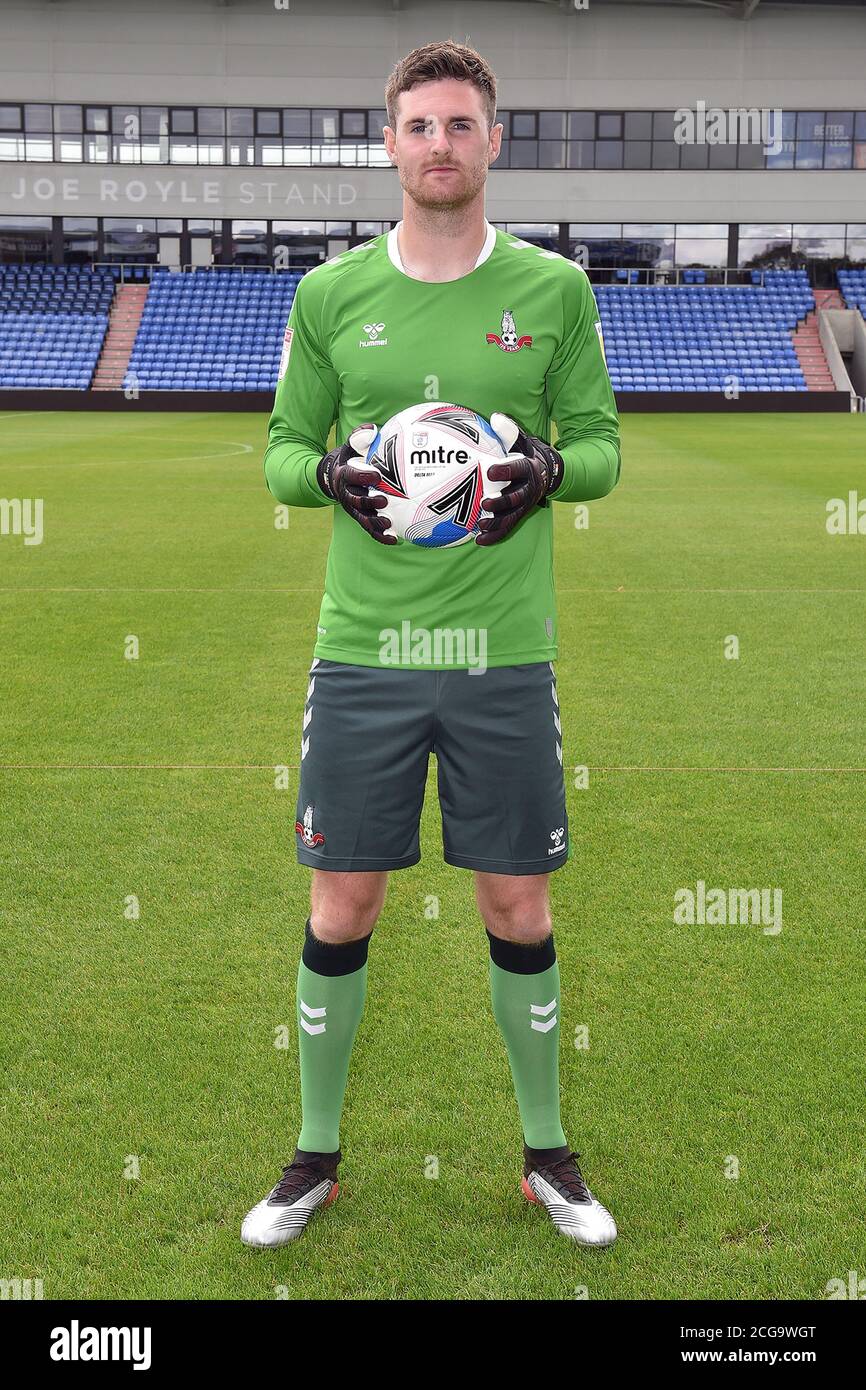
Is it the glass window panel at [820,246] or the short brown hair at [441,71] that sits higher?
the short brown hair at [441,71]

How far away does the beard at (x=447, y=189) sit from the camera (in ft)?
8.50

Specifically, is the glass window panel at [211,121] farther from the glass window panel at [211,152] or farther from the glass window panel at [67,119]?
the glass window panel at [67,119]

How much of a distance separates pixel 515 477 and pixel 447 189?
0.59m

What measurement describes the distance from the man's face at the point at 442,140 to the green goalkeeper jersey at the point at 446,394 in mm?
168

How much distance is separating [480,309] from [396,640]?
70 centimetres

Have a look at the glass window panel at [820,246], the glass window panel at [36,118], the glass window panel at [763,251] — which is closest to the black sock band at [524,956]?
the glass window panel at [36,118]

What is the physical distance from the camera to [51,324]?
39406 mm

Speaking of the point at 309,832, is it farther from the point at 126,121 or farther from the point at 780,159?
the point at 780,159

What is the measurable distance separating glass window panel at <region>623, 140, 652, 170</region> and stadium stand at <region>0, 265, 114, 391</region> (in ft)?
54.6

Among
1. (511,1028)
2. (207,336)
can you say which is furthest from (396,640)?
(207,336)

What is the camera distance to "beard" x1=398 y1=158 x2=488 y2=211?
2.59m

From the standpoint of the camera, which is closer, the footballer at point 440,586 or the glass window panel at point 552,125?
the footballer at point 440,586

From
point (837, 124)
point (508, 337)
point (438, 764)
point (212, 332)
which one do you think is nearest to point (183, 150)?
point (212, 332)

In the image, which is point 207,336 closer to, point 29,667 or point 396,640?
point 29,667
